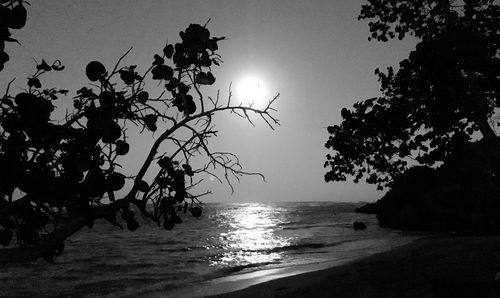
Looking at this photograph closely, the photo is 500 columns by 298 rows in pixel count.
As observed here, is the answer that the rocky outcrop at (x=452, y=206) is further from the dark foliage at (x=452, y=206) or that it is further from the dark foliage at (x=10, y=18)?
the dark foliage at (x=10, y=18)

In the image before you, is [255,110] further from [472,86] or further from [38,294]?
[38,294]

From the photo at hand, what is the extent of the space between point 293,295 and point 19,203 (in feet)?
29.8

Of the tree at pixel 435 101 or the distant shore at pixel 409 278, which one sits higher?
the tree at pixel 435 101

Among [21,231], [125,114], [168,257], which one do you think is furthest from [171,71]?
[168,257]

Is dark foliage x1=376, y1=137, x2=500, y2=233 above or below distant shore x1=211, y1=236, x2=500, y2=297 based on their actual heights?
above

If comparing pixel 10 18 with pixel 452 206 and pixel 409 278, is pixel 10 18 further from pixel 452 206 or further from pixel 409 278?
pixel 452 206

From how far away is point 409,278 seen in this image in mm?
10359

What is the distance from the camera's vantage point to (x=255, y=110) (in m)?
3.98

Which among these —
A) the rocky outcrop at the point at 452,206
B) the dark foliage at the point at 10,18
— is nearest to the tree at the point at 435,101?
the dark foliage at the point at 10,18

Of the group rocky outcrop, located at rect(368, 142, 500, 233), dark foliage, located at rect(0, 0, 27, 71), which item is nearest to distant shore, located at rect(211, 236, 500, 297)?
dark foliage, located at rect(0, 0, 27, 71)

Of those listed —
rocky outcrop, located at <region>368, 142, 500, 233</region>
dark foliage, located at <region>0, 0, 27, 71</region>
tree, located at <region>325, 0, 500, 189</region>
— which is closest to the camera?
dark foliage, located at <region>0, 0, 27, 71</region>

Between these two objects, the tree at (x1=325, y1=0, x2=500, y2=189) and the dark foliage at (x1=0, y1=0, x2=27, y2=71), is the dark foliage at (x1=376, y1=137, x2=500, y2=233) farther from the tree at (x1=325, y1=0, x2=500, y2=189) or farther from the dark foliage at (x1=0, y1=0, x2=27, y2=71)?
the dark foliage at (x1=0, y1=0, x2=27, y2=71)

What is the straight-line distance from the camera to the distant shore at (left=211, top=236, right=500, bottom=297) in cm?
886

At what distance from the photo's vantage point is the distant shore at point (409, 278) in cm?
886
